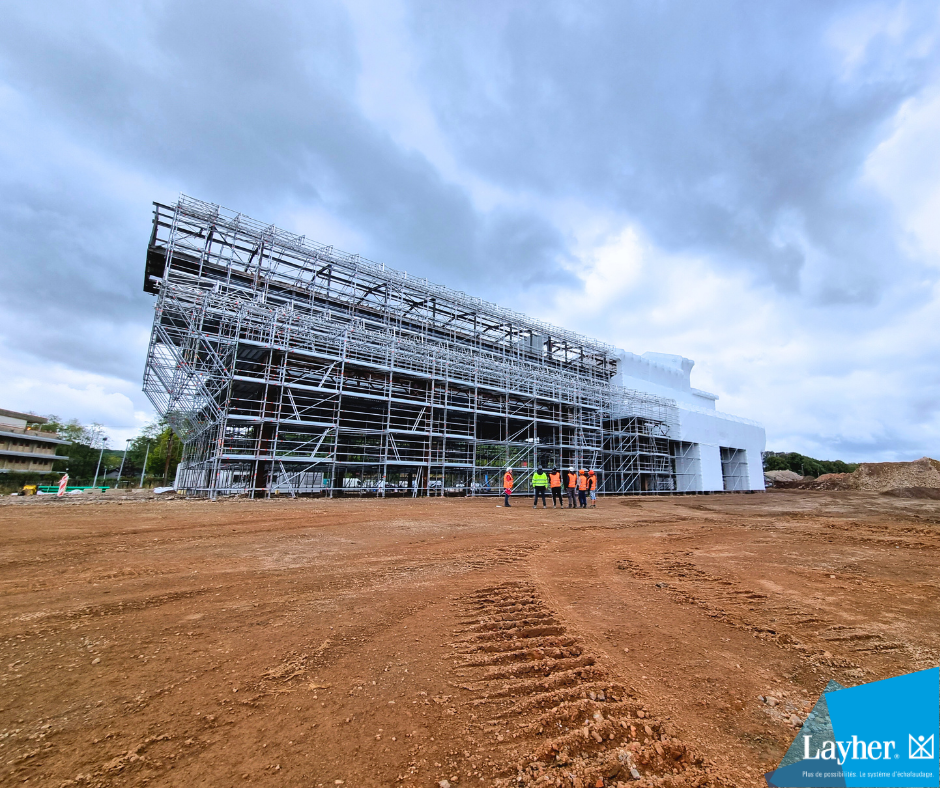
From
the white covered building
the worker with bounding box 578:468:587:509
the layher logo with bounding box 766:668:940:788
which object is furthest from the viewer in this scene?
the white covered building

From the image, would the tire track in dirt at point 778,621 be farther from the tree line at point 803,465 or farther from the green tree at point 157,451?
the tree line at point 803,465

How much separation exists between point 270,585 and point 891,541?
11827 mm

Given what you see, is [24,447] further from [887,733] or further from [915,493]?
[915,493]

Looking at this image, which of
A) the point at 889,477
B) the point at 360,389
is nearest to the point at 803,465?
the point at 889,477

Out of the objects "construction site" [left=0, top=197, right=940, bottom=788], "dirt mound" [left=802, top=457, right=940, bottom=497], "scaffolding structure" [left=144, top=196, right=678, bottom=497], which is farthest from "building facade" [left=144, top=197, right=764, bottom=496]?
"dirt mound" [left=802, top=457, right=940, bottom=497]

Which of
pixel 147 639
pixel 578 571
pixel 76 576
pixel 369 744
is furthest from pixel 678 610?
pixel 76 576

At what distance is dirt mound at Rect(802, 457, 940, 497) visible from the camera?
33406mm

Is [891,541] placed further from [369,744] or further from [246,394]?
[246,394]

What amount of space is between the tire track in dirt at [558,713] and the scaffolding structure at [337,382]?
16.3 metres

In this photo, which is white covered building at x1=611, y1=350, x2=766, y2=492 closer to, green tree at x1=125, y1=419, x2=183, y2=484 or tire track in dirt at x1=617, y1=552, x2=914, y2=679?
tire track in dirt at x1=617, y1=552, x2=914, y2=679

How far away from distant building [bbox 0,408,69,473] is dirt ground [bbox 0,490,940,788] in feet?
168

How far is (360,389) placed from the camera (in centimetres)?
2186

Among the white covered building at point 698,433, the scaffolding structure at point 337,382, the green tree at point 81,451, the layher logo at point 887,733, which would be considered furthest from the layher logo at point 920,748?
the green tree at point 81,451

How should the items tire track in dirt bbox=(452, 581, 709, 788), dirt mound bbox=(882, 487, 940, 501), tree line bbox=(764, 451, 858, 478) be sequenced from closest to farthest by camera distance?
1. tire track in dirt bbox=(452, 581, 709, 788)
2. dirt mound bbox=(882, 487, 940, 501)
3. tree line bbox=(764, 451, 858, 478)
